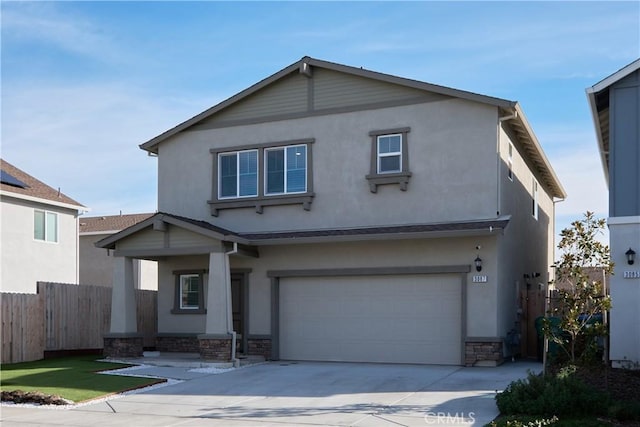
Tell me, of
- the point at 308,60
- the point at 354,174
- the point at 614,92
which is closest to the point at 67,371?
the point at 354,174

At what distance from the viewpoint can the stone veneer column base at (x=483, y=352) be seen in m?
17.5

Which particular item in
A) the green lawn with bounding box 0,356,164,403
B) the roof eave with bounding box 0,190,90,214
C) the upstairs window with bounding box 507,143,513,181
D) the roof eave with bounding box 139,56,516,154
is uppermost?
the roof eave with bounding box 139,56,516,154

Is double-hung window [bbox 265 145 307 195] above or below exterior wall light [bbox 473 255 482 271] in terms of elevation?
above

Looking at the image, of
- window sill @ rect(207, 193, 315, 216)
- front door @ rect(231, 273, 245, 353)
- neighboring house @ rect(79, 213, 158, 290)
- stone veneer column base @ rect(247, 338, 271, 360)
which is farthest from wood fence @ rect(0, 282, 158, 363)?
neighboring house @ rect(79, 213, 158, 290)

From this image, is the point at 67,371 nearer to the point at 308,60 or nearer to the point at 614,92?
the point at 308,60

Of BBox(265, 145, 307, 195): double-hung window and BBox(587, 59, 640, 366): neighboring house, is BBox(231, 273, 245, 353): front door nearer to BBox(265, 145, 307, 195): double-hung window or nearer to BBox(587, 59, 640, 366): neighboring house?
BBox(265, 145, 307, 195): double-hung window

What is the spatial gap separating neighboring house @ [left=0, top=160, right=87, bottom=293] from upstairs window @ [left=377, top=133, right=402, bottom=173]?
47.8ft

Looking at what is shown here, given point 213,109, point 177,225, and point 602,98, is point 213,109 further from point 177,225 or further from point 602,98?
point 602,98

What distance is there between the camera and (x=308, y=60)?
20000 millimetres

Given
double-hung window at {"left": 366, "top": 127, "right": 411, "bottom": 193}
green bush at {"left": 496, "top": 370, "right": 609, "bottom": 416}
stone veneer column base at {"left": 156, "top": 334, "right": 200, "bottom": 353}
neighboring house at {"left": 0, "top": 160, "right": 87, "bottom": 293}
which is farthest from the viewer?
neighboring house at {"left": 0, "top": 160, "right": 87, "bottom": 293}

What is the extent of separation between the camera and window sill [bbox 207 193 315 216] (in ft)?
65.2

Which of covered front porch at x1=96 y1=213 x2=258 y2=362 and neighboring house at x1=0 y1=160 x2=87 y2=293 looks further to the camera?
neighboring house at x1=0 y1=160 x2=87 y2=293

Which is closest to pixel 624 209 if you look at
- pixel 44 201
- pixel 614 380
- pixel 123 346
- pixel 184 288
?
pixel 614 380

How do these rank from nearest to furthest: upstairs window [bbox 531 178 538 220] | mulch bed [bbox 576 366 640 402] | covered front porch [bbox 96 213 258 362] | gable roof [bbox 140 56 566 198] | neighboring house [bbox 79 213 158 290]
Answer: mulch bed [bbox 576 366 640 402], gable roof [bbox 140 56 566 198], covered front porch [bbox 96 213 258 362], upstairs window [bbox 531 178 538 220], neighboring house [bbox 79 213 158 290]
